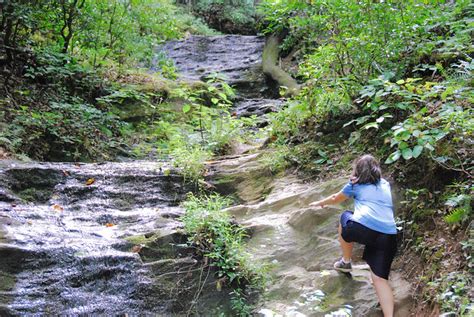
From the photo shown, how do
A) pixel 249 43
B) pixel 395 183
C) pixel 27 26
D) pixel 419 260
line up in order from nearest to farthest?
pixel 419 260 → pixel 395 183 → pixel 27 26 → pixel 249 43

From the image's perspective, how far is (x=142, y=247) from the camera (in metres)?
5.21

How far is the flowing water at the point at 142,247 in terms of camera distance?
4430 millimetres

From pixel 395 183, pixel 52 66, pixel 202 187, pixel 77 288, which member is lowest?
pixel 77 288

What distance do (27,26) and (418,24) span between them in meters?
8.20

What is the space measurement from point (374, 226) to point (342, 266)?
0.64 m

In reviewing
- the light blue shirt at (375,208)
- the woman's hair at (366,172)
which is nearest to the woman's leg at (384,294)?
the light blue shirt at (375,208)

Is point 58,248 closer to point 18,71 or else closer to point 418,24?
point 418,24

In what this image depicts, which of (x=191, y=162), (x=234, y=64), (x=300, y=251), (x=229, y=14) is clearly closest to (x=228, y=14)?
(x=229, y=14)

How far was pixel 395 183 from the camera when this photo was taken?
504cm

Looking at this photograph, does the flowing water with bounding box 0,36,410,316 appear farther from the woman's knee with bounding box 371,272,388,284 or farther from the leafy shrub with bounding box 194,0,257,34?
the leafy shrub with bounding box 194,0,257,34

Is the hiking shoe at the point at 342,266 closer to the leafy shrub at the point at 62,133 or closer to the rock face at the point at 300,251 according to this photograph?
the rock face at the point at 300,251

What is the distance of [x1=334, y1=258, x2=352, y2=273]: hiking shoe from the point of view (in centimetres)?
435

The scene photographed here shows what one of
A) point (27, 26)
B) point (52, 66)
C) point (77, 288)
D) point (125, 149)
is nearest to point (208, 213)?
point (77, 288)

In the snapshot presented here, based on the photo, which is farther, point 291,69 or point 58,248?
point 291,69
